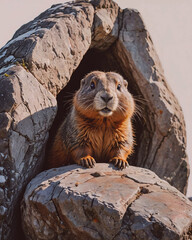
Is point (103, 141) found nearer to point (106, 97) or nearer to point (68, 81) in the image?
point (106, 97)

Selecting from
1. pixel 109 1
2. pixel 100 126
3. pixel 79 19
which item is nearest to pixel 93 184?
pixel 100 126

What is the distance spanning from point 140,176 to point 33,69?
2.72 m

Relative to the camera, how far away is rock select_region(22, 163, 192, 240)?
407 centimetres

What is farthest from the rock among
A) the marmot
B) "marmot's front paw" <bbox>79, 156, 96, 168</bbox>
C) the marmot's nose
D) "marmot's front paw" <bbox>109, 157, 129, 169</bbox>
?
the marmot's nose

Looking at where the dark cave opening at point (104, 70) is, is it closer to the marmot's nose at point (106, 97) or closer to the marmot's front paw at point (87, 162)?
the marmot's nose at point (106, 97)

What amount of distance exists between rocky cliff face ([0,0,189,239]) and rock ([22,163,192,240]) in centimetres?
66

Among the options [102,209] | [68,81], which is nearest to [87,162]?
[102,209]

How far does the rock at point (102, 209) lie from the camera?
4.07m

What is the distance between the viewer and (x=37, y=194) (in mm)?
4668

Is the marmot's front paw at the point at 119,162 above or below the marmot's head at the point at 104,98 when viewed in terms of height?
below

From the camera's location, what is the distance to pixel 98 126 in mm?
6234

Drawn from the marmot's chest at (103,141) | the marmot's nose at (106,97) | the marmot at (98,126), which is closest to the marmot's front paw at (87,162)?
the marmot at (98,126)

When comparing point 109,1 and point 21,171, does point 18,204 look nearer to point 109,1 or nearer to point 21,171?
point 21,171

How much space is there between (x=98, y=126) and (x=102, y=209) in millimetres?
2315
